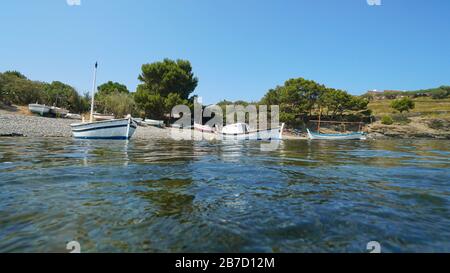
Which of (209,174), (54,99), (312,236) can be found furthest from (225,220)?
(54,99)

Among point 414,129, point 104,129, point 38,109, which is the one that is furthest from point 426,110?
point 38,109

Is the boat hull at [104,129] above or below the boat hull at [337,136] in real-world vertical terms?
above

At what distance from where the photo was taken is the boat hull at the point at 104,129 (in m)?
21.7

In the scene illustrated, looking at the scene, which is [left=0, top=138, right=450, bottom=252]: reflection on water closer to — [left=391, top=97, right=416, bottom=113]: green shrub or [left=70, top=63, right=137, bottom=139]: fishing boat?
[left=70, top=63, right=137, bottom=139]: fishing boat

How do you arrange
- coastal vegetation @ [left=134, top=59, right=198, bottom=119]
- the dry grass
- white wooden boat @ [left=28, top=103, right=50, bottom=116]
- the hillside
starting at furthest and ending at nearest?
1. the dry grass
2. the hillside
3. coastal vegetation @ [left=134, top=59, right=198, bottom=119]
4. white wooden boat @ [left=28, top=103, right=50, bottom=116]

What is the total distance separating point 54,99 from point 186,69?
2371 cm

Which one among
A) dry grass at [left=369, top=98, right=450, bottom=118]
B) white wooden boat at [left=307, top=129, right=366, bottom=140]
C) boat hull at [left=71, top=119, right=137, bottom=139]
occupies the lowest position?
white wooden boat at [left=307, top=129, right=366, bottom=140]

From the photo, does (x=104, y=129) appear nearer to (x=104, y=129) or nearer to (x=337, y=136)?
(x=104, y=129)

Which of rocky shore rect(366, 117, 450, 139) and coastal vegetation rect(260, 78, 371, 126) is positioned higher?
coastal vegetation rect(260, 78, 371, 126)

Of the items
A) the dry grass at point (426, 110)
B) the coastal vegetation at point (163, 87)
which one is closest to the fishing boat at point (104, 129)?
the coastal vegetation at point (163, 87)

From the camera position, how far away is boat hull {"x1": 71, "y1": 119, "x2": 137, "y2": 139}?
21656 mm

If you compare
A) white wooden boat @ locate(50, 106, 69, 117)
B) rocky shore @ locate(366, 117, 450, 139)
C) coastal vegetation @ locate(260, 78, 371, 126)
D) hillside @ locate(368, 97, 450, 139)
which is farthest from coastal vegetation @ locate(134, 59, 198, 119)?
hillside @ locate(368, 97, 450, 139)

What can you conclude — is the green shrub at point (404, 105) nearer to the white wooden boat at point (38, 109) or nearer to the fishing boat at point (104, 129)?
the fishing boat at point (104, 129)
